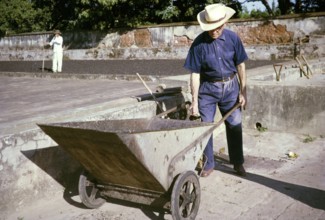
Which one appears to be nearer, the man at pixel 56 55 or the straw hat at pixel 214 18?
the straw hat at pixel 214 18

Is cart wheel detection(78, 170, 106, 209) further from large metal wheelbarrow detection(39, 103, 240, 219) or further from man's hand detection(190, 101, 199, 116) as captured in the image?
man's hand detection(190, 101, 199, 116)

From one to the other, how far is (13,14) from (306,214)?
1108 inches

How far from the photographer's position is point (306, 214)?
353cm

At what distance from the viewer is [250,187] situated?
167 inches

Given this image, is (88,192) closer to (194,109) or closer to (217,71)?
(194,109)

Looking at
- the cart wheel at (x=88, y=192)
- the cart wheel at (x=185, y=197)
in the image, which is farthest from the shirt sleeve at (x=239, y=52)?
the cart wheel at (x=88, y=192)

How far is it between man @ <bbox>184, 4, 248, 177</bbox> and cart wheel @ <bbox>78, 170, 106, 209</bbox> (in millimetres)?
1471

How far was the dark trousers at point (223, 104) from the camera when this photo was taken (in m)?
4.39

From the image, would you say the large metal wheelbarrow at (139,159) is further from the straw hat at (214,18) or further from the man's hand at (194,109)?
the straw hat at (214,18)

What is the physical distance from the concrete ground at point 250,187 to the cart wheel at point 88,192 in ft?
0.28

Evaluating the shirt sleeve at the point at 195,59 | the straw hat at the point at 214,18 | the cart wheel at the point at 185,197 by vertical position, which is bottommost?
the cart wheel at the point at 185,197

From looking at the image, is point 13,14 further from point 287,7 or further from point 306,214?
point 306,214

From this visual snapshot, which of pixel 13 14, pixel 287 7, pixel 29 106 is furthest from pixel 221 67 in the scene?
pixel 13 14

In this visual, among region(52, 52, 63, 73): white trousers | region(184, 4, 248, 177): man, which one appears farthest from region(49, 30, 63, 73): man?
region(184, 4, 248, 177): man
